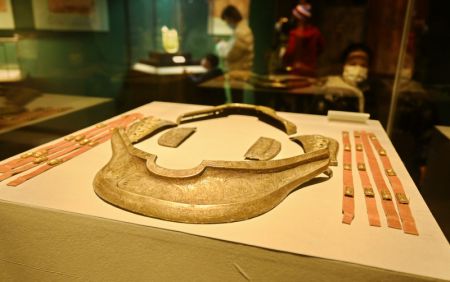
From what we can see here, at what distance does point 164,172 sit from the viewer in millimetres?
1326

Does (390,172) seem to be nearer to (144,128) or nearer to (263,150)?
(263,150)

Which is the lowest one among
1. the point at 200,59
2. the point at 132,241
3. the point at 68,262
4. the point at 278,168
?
the point at 68,262

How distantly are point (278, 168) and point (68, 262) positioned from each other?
81 centimetres

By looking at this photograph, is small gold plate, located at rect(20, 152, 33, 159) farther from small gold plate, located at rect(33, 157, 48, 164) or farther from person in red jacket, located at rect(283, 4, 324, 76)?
person in red jacket, located at rect(283, 4, 324, 76)

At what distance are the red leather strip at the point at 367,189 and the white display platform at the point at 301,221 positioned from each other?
0.02 metres

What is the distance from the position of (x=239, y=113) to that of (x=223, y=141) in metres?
0.69

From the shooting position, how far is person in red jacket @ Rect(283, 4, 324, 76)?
10.4 feet

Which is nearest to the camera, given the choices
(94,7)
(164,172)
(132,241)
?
(132,241)

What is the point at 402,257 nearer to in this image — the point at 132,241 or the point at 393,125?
the point at 132,241

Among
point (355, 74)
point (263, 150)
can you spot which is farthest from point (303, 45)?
point (263, 150)

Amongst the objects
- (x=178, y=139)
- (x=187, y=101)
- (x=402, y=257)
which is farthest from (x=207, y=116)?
(x=402, y=257)

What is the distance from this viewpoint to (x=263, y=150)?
184 centimetres

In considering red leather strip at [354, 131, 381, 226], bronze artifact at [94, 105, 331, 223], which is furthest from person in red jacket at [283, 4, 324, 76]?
bronze artifact at [94, 105, 331, 223]

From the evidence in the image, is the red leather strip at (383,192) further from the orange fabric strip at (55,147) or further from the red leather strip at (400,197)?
the orange fabric strip at (55,147)
